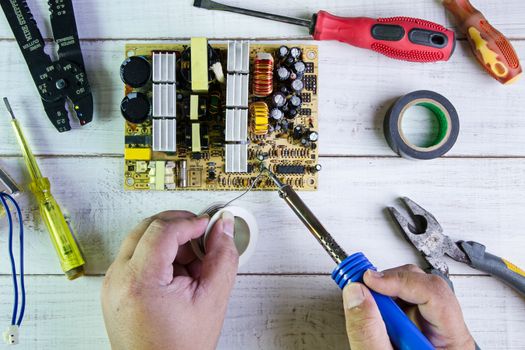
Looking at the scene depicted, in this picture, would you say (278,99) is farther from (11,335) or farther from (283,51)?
(11,335)

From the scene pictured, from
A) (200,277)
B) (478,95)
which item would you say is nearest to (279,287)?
(200,277)

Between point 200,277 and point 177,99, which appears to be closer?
point 200,277

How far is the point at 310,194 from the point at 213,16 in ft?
1.63

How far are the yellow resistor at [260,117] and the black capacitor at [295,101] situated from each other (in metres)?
0.06

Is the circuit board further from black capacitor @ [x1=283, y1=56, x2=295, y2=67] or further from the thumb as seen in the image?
the thumb

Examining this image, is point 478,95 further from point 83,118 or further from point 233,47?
point 83,118

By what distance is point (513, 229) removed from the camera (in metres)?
1.07

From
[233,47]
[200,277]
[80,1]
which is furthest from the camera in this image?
[80,1]

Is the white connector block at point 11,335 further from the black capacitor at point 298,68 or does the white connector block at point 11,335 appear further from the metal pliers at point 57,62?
the black capacitor at point 298,68

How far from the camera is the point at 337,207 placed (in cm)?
106

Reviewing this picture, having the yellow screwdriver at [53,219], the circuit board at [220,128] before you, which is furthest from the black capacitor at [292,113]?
the yellow screwdriver at [53,219]

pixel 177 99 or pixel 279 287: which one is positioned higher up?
pixel 177 99

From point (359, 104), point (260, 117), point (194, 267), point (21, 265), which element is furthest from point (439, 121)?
point (21, 265)

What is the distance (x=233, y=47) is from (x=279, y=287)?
1.86ft
